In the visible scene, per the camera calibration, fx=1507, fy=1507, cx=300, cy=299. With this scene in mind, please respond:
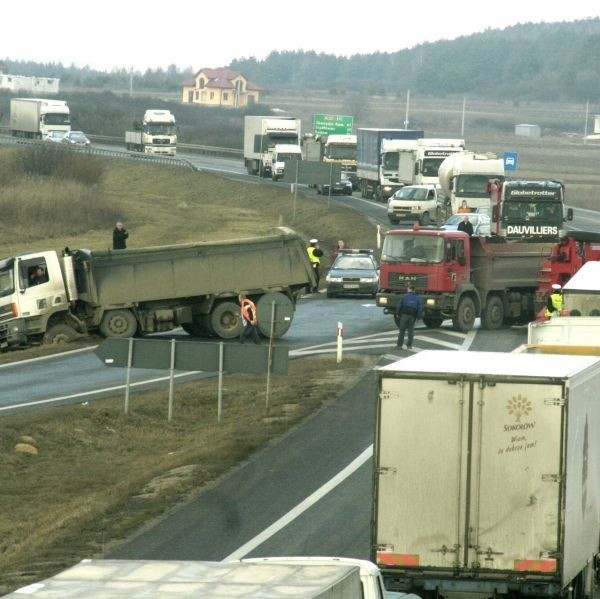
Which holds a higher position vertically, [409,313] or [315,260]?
[315,260]

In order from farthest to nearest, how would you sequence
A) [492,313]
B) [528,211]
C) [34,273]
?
[528,211] → [492,313] → [34,273]

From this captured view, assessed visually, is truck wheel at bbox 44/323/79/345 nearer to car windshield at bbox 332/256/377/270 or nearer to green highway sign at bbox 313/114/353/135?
car windshield at bbox 332/256/377/270

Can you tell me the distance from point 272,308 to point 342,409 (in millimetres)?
2069

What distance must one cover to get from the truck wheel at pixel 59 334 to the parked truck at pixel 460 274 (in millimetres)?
7591

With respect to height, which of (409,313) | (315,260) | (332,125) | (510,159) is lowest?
(409,313)

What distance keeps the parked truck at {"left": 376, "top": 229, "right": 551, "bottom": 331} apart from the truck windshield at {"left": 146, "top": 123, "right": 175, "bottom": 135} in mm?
71818

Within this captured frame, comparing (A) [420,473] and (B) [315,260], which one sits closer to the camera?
(A) [420,473]

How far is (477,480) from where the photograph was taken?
12.5 m

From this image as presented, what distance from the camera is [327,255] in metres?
59.8

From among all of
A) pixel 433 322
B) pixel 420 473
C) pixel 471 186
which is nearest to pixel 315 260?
pixel 433 322

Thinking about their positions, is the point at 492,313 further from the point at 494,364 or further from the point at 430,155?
the point at 430,155

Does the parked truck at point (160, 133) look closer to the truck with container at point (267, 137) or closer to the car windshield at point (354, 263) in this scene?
the truck with container at point (267, 137)

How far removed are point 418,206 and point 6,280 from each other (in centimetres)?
3269

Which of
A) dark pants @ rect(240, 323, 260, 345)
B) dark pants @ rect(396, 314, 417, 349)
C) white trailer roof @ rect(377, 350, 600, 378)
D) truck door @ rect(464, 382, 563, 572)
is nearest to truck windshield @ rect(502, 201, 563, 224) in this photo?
dark pants @ rect(396, 314, 417, 349)
